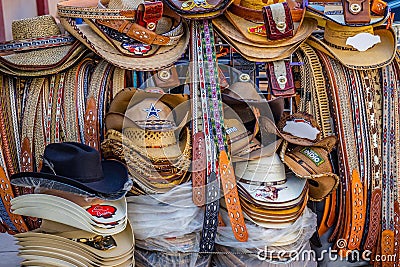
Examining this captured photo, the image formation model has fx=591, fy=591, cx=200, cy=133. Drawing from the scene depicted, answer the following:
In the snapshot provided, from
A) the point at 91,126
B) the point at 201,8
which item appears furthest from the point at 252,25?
the point at 91,126

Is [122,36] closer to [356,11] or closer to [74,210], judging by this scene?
[74,210]

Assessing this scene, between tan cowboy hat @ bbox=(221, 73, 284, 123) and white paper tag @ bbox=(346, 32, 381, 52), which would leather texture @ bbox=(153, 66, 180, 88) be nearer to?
tan cowboy hat @ bbox=(221, 73, 284, 123)

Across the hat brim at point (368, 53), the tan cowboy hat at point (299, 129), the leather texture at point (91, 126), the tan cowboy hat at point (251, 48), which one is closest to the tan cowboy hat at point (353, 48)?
the hat brim at point (368, 53)

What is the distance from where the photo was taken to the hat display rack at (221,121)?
216 cm

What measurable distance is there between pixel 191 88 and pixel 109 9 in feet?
1.40

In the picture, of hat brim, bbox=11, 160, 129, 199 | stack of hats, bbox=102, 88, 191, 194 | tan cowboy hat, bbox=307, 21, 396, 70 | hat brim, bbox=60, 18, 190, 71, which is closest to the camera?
hat brim, bbox=11, 160, 129, 199

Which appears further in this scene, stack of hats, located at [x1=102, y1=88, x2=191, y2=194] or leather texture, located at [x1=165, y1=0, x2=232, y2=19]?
leather texture, located at [x1=165, y1=0, x2=232, y2=19]

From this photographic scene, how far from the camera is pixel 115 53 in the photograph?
2252mm

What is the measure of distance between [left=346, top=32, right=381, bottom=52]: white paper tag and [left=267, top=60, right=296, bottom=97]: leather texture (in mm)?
272

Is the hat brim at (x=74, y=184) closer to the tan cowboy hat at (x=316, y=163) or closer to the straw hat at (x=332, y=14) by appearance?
the tan cowboy hat at (x=316, y=163)

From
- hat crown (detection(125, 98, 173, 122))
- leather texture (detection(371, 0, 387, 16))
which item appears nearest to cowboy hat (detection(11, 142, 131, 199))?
hat crown (detection(125, 98, 173, 122))

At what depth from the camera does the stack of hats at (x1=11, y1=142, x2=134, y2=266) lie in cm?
185

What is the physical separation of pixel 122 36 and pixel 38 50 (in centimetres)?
34

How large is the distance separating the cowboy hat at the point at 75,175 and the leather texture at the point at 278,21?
792mm
